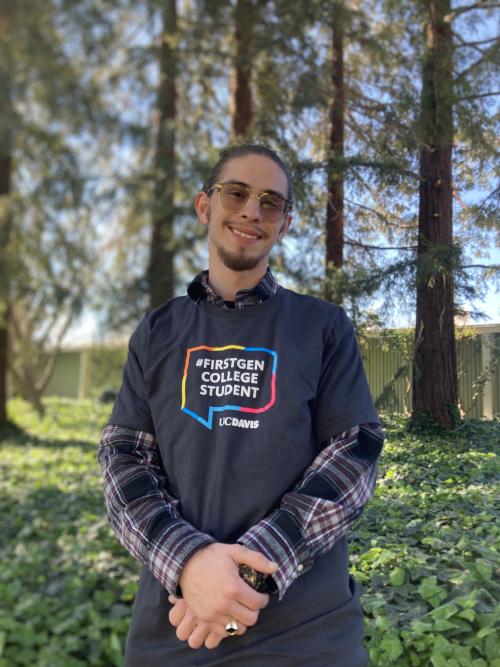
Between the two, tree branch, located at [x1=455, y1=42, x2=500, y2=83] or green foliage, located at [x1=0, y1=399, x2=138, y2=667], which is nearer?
tree branch, located at [x1=455, y1=42, x2=500, y2=83]

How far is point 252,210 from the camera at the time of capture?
1.73 meters

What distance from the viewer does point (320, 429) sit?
1.57 m

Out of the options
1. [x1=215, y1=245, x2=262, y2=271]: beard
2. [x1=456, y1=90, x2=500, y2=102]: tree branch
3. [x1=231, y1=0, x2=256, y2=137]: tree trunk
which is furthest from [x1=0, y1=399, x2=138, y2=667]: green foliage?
[x1=231, y1=0, x2=256, y2=137]: tree trunk

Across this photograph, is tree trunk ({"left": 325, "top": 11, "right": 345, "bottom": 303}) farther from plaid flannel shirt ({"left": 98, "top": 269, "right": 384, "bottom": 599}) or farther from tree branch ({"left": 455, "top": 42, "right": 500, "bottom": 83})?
plaid flannel shirt ({"left": 98, "top": 269, "right": 384, "bottom": 599})

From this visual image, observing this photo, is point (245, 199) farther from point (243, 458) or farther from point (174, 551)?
point (174, 551)

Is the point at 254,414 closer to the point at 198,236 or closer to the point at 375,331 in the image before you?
the point at 375,331

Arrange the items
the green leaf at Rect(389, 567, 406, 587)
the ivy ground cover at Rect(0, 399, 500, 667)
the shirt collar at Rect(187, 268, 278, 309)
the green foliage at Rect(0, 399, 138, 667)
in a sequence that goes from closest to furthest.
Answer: the shirt collar at Rect(187, 268, 278, 309), the ivy ground cover at Rect(0, 399, 500, 667), the green leaf at Rect(389, 567, 406, 587), the green foliage at Rect(0, 399, 138, 667)

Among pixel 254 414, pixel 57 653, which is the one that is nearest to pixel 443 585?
pixel 254 414

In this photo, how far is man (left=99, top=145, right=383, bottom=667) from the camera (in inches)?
55.1

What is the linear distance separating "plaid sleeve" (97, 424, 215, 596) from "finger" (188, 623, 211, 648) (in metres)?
0.09

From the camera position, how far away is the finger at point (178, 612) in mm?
1424

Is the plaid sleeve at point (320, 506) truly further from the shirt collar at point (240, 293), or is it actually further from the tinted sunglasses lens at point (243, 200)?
the tinted sunglasses lens at point (243, 200)

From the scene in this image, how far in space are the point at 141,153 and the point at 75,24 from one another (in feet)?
5.82

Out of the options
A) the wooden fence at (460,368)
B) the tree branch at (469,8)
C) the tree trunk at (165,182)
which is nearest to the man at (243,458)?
the wooden fence at (460,368)
